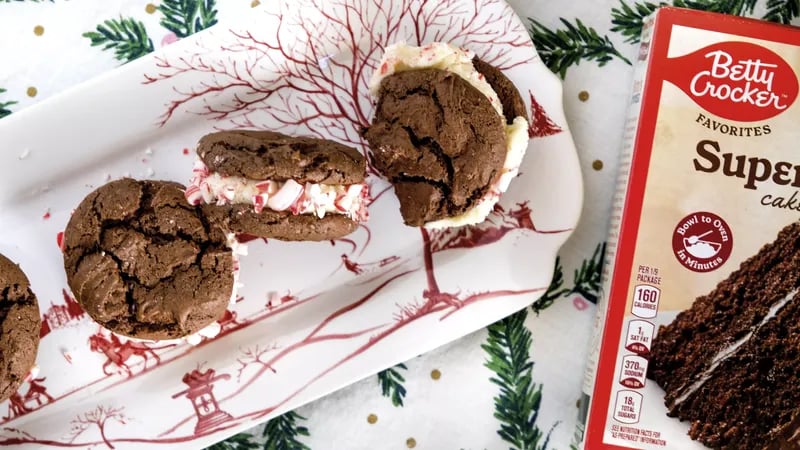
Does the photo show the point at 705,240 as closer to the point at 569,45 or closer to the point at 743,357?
the point at 743,357

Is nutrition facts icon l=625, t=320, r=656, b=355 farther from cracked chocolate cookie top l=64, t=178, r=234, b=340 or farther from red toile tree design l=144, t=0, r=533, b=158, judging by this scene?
cracked chocolate cookie top l=64, t=178, r=234, b=340

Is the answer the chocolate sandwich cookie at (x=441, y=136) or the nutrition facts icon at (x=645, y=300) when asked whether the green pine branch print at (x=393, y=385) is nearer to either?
the chocolate sandwich cookie at (x=441, y=136)

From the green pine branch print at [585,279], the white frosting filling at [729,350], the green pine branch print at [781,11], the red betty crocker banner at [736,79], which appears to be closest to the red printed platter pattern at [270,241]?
the green pine branch print at [585,279]

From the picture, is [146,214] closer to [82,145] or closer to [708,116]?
[82,145]

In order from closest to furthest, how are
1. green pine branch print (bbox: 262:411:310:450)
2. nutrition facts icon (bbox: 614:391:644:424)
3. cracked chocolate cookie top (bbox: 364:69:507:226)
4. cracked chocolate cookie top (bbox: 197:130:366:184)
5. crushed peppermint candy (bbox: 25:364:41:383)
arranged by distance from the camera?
cracked chocolate cookie top (bbox: 197:130:366:184)
cracked chocolate cookie top (bbox: 364:69:507:226)
nutrition facts icon (bbox: 614:391:644:424)
crushed peppermint candy (bbox: 25:364:41:383)
green pine branch print (bbox: 262:411:310:450)

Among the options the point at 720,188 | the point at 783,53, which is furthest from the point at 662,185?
the point at 783,53

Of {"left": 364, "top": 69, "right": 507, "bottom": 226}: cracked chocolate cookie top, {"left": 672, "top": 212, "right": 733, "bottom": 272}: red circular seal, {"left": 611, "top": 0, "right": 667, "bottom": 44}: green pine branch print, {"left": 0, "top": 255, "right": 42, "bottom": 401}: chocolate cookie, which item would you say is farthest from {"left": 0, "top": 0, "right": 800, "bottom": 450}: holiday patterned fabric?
{"left": 0, "top": 255, "right": 42, "bottom": 401}: chocolate cookie
